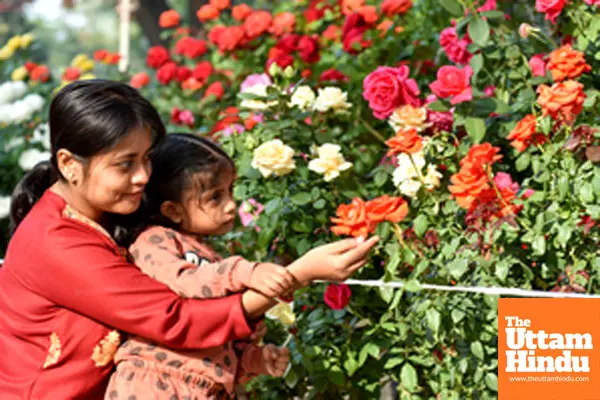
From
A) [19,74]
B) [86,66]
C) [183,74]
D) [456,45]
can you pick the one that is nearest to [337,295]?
[456,45]

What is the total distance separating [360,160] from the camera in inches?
125

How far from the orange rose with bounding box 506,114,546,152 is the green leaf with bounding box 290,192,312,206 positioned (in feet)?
1.91

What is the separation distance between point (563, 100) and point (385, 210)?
0.52m

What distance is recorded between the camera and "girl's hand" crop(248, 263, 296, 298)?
1875 mm

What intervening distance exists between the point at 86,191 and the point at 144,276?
22 centimetres

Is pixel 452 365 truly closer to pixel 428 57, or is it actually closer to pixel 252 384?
pixel 252 384

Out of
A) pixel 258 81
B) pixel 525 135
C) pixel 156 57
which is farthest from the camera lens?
pixel 156 57

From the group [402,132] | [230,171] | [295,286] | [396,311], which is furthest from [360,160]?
[295,286]

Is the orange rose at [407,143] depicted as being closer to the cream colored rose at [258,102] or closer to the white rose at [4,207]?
the cream colored rose at [258,102]

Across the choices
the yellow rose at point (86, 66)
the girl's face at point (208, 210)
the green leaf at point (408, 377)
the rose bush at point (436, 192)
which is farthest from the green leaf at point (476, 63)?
the yellow rose at point (86, 66)

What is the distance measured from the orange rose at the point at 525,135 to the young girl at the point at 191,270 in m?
0.80

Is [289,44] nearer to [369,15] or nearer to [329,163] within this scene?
[369,15]

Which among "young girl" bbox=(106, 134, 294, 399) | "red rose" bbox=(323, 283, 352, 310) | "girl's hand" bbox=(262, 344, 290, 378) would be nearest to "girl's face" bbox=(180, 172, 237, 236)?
"young girl" bbox=(106, 134, 294, 399)

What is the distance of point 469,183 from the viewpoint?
2484mm
